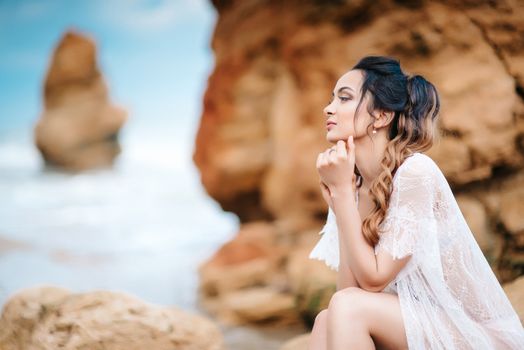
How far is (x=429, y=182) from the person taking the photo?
2.06 metres

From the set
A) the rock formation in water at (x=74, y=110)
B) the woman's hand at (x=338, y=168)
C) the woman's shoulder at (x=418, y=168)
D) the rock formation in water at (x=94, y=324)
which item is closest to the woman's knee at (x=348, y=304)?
the woman's hand at (x=338, y=168)

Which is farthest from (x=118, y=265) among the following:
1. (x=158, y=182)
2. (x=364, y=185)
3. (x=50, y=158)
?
(x=50, y=158)

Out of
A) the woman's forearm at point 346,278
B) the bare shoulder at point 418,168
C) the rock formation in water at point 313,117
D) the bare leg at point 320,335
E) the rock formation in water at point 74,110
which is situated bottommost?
the bare leg at point 320,335

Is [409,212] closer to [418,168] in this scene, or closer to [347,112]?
[418,168]

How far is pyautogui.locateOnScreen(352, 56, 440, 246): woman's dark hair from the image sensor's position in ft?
7.45

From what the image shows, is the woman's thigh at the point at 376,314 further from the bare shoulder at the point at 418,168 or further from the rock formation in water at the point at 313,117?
the rock formation in water at the point at 313,117

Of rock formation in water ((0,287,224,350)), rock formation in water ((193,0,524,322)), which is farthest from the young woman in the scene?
rock formation in water ((193,0,524,322))

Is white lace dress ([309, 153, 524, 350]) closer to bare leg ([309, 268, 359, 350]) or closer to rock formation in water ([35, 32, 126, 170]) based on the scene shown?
bare leg ([309, 268, 359, 350])

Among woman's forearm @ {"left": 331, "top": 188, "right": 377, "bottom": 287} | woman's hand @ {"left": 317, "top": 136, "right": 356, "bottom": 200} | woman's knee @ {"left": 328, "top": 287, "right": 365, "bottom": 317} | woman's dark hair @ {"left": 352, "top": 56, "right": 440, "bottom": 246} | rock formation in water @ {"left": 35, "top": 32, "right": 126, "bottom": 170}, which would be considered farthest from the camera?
rock formation in water @ {"left": 35, "top": 32, "right": 126, "bottom": 170}

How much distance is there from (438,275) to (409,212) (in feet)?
0.93

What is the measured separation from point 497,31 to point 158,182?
22.8 metres

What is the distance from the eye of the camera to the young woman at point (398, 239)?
6.32 ft

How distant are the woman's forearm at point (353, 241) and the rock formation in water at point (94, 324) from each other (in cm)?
133

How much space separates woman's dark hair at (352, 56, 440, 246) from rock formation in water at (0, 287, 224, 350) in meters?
1.60
